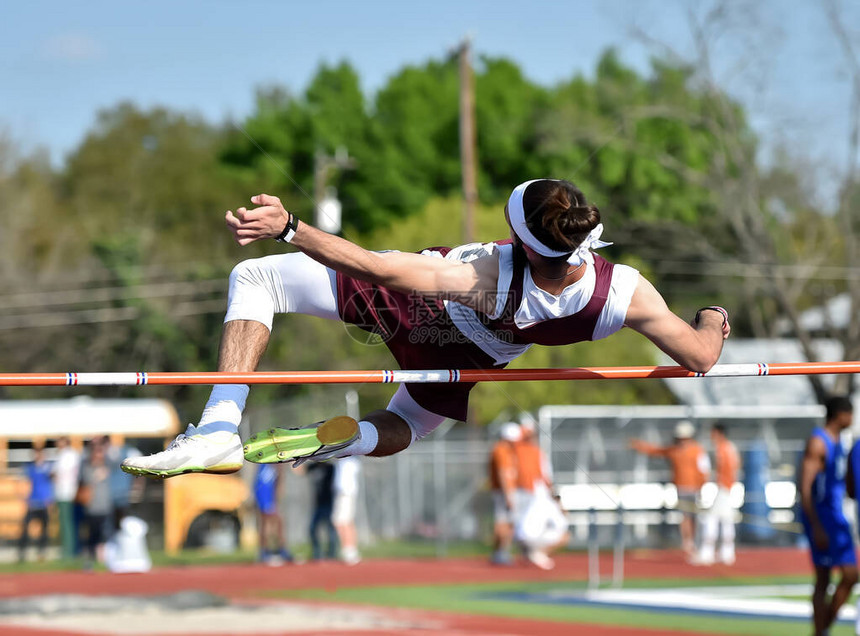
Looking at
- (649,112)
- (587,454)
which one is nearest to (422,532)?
(587,454)

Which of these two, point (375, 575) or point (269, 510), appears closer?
point (375, 575)

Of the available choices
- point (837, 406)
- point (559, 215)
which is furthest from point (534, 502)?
point (559, 215)

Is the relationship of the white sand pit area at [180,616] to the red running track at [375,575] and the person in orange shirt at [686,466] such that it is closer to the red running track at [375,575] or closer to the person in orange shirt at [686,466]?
the red running track at [375,575]

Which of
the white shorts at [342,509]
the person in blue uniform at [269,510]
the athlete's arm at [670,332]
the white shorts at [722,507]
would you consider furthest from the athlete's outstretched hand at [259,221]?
the white shorts at [342,509]

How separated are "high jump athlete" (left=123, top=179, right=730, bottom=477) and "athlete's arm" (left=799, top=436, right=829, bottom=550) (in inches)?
132

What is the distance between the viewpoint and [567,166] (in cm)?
2311

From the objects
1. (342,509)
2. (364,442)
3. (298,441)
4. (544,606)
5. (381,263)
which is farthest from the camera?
(342,509)

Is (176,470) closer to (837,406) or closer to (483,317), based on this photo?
(483,317)

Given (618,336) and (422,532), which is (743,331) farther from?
(422,532)

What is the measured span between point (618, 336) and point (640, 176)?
435 cm

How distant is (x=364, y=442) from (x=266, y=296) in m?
0.78

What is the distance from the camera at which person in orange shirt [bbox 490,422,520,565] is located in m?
14.2

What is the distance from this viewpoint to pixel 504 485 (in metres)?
14.5

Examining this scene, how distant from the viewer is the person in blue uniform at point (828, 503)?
25.6 feet
